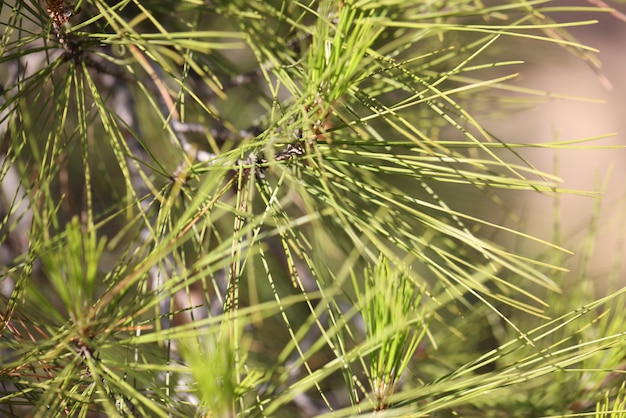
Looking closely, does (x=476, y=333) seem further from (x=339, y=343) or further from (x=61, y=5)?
(x=61, y=5)

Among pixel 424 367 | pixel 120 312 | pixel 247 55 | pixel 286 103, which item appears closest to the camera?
pixel 120 312

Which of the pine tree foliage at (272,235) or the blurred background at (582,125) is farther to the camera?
the blurred background at (582,125)

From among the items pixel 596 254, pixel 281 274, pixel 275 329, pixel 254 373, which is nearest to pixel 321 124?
pixel 254 373

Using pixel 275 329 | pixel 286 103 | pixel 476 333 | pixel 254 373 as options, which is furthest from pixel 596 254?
pixel 254 373

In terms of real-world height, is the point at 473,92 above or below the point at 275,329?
above

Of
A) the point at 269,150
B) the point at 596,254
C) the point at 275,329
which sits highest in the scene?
the point at 269,150

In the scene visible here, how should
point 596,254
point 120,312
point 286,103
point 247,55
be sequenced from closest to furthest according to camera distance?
point 120,312 < point 286,103 < point 247,55 < point 596,254

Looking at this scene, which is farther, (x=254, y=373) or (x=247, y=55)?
(x=247, y=55)

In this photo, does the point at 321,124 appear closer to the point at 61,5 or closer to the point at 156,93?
the point at 61,5

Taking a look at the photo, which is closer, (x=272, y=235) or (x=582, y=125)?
(x=272, y=235)

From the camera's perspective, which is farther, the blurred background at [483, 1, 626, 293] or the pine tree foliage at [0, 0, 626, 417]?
the blurred background at [483, 1, 626, 293]
